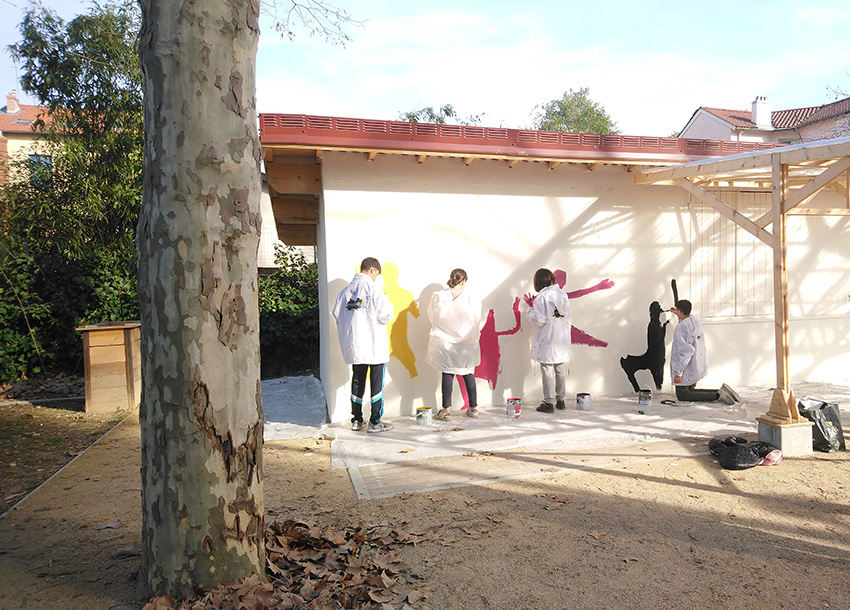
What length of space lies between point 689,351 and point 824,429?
1.93 meters

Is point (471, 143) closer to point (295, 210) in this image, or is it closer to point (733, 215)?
point (733, 215)

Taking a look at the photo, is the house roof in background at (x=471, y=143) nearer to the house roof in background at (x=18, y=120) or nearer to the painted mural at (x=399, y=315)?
the painted mural at (x=399, y=315)

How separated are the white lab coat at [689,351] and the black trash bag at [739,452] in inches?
79.1

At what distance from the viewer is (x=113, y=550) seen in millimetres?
3395

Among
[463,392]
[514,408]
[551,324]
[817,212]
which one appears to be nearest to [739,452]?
[514,408]

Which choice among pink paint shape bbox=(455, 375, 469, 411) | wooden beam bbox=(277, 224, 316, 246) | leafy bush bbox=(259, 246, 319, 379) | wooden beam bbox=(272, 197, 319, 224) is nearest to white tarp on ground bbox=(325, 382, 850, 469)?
pink paint shape bbox=(455, 375, 469, 411)

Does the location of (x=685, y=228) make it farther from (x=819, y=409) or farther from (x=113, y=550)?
(x=113, y=550)

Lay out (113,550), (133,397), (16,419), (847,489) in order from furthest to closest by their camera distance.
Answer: (133,397), (16,419), (847,489), (113,550)

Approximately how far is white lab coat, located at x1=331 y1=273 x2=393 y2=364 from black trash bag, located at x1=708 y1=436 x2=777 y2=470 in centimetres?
328

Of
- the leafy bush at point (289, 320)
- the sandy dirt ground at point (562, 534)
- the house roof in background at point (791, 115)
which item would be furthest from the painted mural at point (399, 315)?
the house roof in background at point (791, 115)

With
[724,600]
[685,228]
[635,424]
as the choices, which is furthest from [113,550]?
[685,228]

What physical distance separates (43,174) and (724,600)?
460 inches

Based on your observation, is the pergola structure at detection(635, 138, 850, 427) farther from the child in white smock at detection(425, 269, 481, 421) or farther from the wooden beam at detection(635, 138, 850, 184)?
the child in white smock at detection(425, 269, 481, 421)

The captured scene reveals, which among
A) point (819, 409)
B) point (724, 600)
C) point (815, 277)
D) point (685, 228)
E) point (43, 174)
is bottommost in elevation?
point (724, 600)
